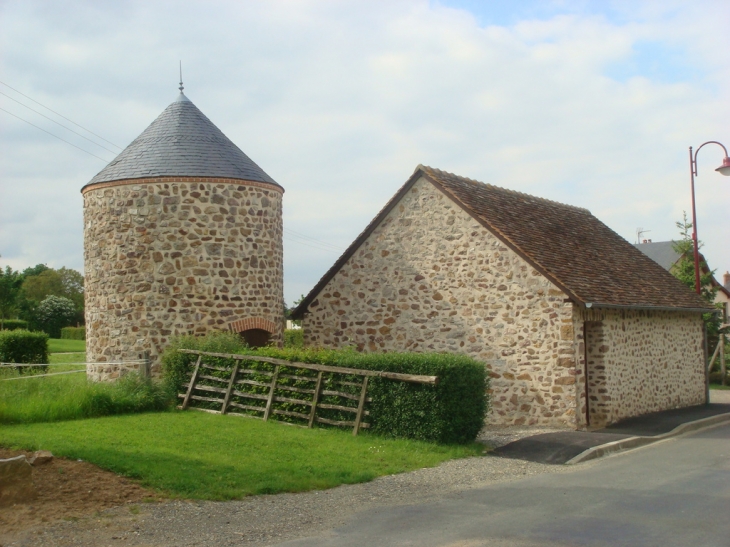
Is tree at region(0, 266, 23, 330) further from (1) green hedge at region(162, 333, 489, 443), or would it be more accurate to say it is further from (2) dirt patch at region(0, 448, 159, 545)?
(2) dirt patch at region(0, 448, 159, 545)

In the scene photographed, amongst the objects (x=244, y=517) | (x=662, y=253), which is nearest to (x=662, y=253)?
(x=662, y=253)

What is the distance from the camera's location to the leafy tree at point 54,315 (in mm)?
55875

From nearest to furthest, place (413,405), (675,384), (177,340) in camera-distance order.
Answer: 1. (413,405)
2. (177,340)
3. (675,384)

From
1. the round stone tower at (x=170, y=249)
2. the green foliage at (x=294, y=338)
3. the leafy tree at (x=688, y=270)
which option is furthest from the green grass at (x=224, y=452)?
the leafy tree at (x=688, y=270)

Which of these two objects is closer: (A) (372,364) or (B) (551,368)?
(A) (372,364)

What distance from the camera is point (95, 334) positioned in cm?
1783

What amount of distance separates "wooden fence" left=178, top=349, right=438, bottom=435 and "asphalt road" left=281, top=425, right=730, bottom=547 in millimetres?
3327

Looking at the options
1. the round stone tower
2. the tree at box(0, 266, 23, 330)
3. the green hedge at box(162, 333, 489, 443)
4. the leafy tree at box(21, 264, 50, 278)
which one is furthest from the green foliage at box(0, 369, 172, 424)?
the leafy tree at box(21, 264, 50, 278)

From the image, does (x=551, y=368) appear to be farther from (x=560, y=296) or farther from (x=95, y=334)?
(x=95, y=334)

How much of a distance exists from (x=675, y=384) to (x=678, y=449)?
6717 mm

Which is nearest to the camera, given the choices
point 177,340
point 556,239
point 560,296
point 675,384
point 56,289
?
point 560,296

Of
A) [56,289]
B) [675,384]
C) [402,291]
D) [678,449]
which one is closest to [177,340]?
[402,291]

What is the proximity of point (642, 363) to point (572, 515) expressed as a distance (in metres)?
10.6

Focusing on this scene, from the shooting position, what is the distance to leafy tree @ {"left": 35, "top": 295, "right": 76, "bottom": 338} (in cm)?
5588
